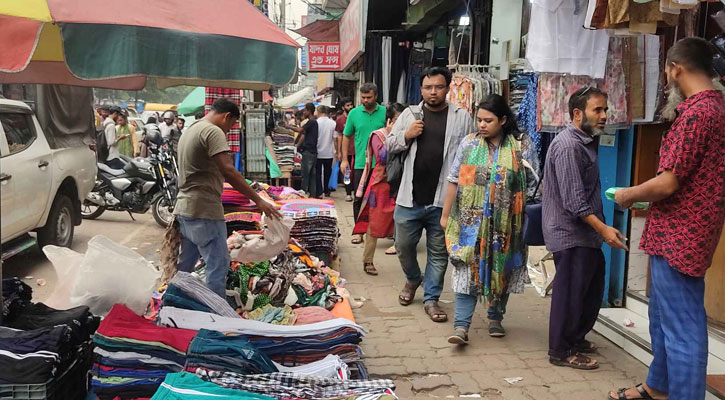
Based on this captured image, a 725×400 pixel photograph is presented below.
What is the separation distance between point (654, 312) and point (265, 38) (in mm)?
2631

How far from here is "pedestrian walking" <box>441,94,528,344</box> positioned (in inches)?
177

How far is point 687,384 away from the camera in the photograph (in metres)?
3.16

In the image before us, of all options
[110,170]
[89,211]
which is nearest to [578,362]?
[110,170]

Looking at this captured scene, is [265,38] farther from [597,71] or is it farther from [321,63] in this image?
[321,63]

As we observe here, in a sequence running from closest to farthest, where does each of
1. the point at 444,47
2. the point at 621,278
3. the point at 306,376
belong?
1. the point at 306,376
2. the point at 621,278
3. the point at 444,47

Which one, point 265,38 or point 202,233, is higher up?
point 265,38

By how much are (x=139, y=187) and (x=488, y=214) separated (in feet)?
23.4

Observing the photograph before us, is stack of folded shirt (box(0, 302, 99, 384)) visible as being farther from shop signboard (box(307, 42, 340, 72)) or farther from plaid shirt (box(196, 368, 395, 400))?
shop signboard (box(307, 42, 340, 72))

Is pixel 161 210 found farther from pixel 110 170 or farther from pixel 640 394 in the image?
pixel 640 394

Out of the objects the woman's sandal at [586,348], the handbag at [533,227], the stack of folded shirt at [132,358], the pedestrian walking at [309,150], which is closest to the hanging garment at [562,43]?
the handbag at [533,227]

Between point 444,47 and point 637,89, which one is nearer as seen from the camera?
point 637,89

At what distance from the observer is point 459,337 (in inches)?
177

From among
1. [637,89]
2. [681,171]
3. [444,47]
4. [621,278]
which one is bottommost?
[621,278]

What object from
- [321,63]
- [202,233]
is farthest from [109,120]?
[202,233]
